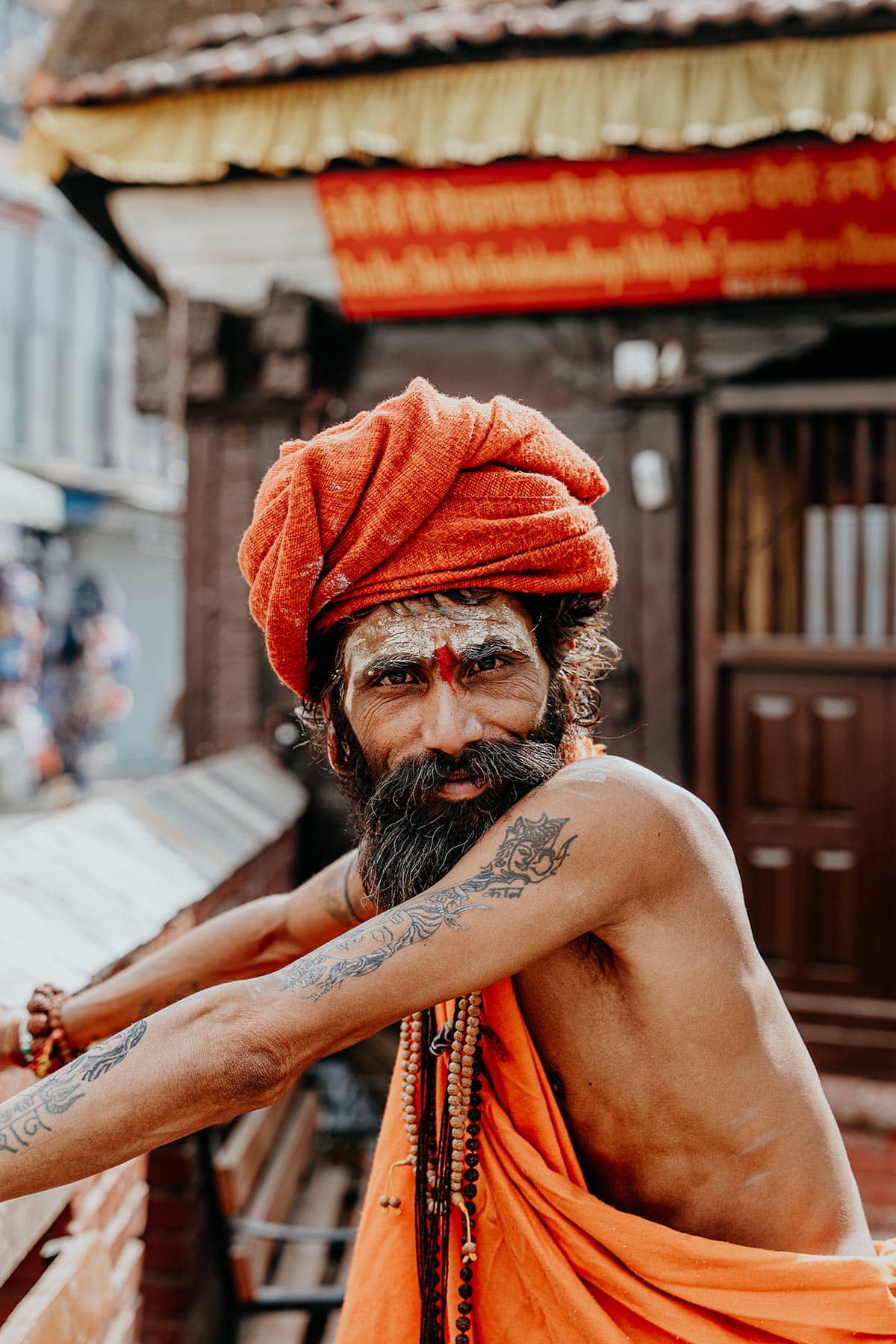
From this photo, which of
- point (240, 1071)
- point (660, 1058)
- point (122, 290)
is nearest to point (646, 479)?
point (660, 1058)

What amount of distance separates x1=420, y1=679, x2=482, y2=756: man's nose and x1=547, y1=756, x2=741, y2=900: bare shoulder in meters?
0.18

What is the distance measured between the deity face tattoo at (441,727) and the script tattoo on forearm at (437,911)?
13cm

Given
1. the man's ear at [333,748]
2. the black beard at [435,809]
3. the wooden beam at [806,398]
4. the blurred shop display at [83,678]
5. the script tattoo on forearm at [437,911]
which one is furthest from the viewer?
the blurred shop display at [83,678]

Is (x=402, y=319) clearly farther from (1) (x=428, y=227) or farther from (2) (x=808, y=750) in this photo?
(2) (x=808, y=750)

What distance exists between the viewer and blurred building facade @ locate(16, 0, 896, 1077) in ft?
14.1

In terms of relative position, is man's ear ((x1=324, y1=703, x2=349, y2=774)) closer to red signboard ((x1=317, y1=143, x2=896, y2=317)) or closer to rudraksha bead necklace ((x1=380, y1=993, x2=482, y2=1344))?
rudraksha bead necklace ((x1=380, y1=993, x2=482, y2=1344))

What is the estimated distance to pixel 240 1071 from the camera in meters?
1.30

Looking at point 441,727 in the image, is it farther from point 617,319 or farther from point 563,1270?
point 617,319

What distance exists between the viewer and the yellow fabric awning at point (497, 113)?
403 cm

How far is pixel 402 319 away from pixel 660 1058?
4.39 meters

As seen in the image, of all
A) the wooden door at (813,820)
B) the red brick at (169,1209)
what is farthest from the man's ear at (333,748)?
the wooden door at (813,820)

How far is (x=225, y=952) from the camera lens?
205 cm

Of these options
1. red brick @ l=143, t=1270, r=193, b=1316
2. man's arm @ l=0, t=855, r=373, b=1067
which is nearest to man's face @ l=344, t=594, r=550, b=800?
man's arm @ l=0, t=855, r=373, b=1067

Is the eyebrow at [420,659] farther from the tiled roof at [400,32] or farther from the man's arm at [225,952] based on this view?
the tiled roof at [400,32]
